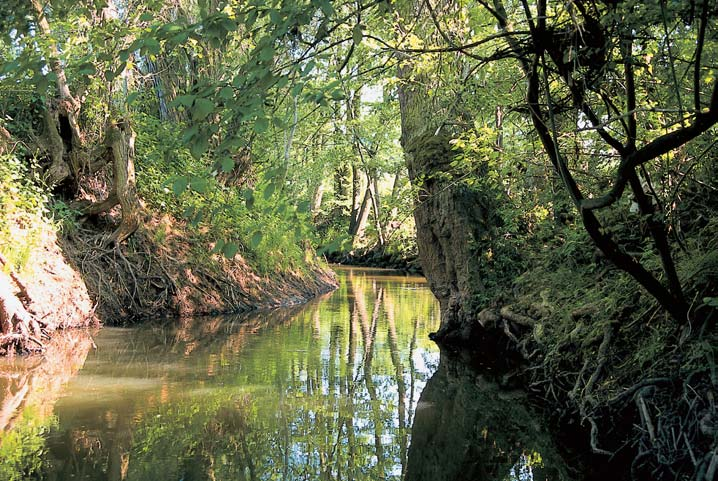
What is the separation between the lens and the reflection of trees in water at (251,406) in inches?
175

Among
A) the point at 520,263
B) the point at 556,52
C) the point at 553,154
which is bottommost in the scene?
the point at 520,263

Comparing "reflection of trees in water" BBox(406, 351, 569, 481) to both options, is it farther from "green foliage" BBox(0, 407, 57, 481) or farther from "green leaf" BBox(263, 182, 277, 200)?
"green leaf" BBox(263, 182, 277, 200)

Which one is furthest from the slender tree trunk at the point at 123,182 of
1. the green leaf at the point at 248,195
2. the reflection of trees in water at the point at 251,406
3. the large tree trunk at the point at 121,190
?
the green leaf at the point at 248,195

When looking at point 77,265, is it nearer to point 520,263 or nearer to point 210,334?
point 210,334

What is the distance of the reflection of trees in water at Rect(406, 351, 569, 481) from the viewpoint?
15.0 feet

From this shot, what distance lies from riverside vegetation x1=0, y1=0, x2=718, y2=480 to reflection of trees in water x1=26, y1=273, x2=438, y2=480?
1.33m

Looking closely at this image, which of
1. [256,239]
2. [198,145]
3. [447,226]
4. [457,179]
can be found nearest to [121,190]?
[447,226]

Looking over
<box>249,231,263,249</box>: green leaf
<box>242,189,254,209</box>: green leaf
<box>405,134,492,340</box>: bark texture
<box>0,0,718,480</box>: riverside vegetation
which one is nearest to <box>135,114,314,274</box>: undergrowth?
<box>0,0,718,480</box>: riverside vegetation

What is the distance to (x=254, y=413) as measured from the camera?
225 inches

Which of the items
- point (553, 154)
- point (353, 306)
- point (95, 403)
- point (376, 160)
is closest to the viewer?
point (553, 154)

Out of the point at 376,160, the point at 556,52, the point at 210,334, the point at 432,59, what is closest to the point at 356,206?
the point at 376,160

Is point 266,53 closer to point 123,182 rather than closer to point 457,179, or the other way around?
point 457,179

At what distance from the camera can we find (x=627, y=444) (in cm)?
469

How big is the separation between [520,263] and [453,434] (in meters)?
4.53
